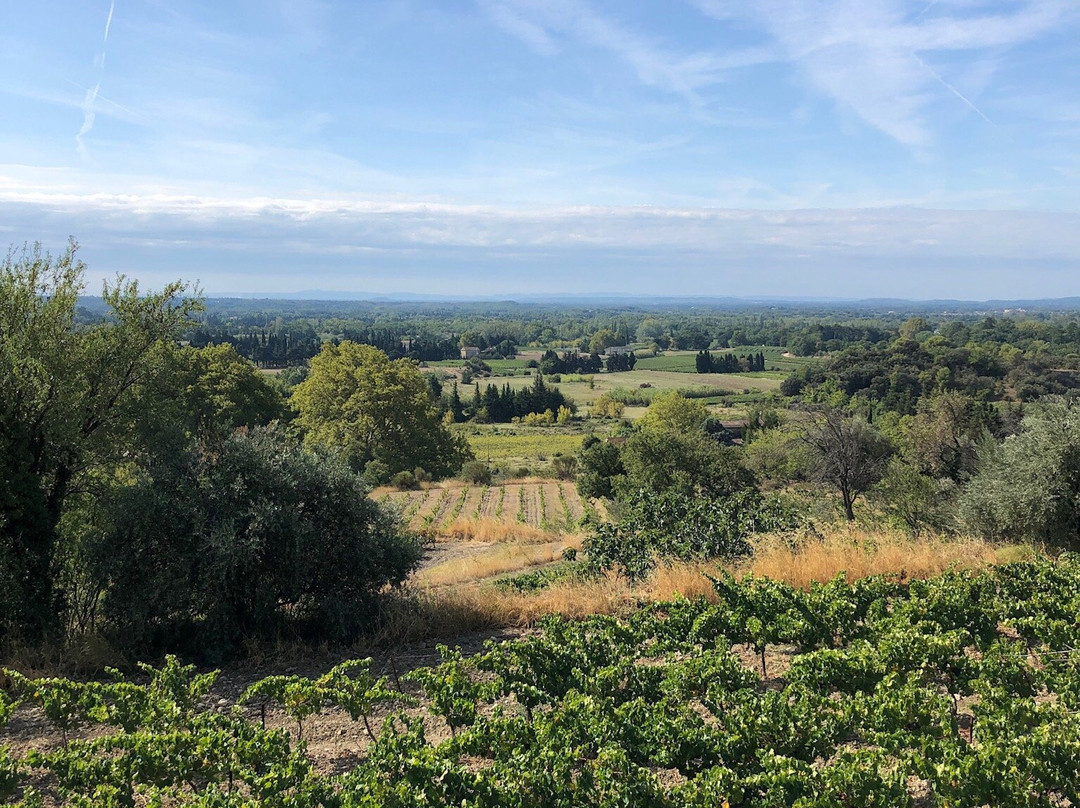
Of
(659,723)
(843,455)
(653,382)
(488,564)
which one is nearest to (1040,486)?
(659,723)

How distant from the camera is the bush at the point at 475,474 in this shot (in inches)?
1752

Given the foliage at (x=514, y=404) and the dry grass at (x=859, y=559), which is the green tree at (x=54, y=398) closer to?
the dry grass at (x=859, y=559)

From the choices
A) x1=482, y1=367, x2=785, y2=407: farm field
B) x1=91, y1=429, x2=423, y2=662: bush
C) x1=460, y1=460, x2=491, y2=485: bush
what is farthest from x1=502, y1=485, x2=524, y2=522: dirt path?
x1=482, y1=367, x2=785, y2=407: farm field

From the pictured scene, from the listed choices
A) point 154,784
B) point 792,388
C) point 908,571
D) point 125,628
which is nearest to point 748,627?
point 908,571

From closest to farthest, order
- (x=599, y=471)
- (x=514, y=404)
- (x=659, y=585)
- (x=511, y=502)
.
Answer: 1. (x=659, y=585)
2. (x=511, y=502)
3. (x=599, y=471)
4. (x=514, y=404)

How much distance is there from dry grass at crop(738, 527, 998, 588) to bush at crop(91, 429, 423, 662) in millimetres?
5359

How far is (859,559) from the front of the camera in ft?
31.9

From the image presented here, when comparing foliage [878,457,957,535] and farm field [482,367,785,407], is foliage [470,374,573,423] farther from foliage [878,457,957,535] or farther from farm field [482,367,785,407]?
foliage [878,457,957,535]

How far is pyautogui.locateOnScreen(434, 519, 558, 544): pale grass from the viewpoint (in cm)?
2258

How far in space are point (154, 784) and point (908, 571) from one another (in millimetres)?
9519

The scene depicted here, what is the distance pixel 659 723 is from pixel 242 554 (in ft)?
18.0

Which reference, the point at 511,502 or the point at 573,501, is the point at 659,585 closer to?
the point at 511,502

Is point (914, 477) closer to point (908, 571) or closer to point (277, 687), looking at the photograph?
point (908, 571)

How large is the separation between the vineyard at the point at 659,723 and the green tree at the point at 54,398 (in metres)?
1.73
